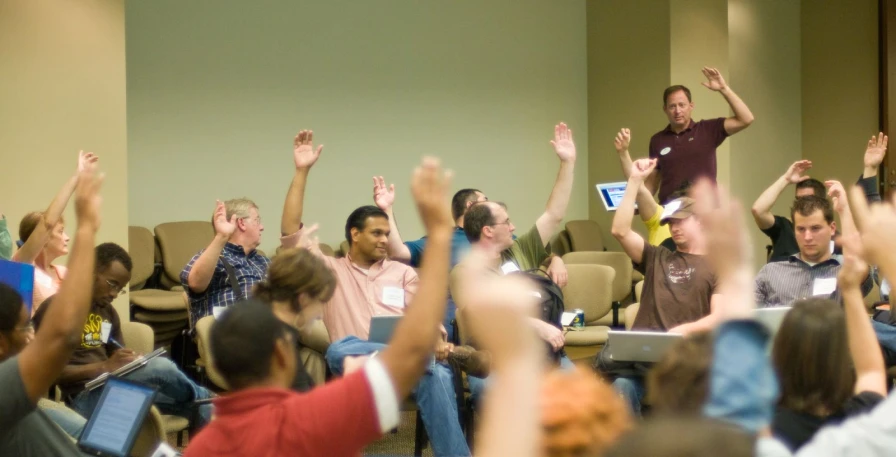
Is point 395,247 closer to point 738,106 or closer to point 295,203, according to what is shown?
point 295,203

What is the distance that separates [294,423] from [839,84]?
8.49 metres

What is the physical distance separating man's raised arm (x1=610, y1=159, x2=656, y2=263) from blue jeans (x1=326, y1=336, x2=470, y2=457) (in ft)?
3.12

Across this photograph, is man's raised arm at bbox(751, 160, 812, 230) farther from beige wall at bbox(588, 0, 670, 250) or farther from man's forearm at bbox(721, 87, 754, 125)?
beige wall at bbox(588, 0, 670, 250)

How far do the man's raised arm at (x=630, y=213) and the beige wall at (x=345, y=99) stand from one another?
3.90 meters

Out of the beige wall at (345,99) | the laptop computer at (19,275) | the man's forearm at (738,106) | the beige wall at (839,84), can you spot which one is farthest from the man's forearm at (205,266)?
the beige wall at (839,84)

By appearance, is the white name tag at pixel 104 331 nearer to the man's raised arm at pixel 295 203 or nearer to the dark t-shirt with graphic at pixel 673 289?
the man's raised arm at pixel 295 203

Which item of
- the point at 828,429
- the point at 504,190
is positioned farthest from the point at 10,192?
the point at 828,429

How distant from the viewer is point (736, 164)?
8398 millimetres

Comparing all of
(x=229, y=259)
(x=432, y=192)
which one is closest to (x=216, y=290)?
(x=229, y=259)

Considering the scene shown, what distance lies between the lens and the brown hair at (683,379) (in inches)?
56.0

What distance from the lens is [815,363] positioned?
2.08 m

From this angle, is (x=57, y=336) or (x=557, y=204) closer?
(x=57, y=336)

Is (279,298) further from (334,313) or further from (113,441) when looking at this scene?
(334,313)

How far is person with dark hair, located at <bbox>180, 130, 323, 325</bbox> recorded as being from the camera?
455 cm
